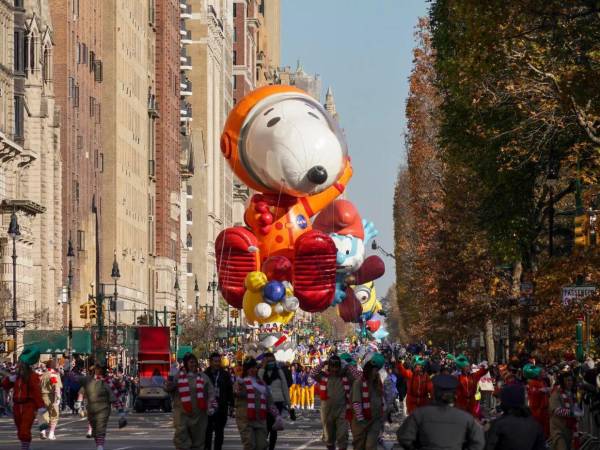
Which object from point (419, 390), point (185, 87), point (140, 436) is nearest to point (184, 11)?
point (185, 87)

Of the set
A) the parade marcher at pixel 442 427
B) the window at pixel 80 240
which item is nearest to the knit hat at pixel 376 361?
the parade marcher at pixel 442 427

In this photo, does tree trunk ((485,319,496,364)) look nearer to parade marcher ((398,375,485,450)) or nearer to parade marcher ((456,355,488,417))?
parade marcher ((456,355,488,417))

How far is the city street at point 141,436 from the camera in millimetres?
35438

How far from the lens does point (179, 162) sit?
149750mm

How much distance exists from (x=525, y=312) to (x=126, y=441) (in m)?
18.3

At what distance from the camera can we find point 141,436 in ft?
132

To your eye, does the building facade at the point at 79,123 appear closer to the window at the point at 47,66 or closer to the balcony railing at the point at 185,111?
the window at the point at 47,66

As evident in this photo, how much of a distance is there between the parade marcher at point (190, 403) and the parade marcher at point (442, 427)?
414 inches

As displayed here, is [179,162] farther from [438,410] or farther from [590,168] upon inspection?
[438,410]

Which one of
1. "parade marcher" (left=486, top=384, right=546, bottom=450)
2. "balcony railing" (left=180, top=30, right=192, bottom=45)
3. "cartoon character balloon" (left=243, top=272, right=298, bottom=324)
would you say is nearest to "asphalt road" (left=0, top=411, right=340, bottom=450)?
"cartoon character balloon" (left=243, top=272, right=298, bottom=324)

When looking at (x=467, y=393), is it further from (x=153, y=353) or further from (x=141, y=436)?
(x=153, y=353)

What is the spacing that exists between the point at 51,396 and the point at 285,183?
8.82 metres

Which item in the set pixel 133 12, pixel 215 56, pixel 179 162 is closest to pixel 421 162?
pixel 133 12

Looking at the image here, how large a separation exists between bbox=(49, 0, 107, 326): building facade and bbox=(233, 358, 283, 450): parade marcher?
65803 mm
